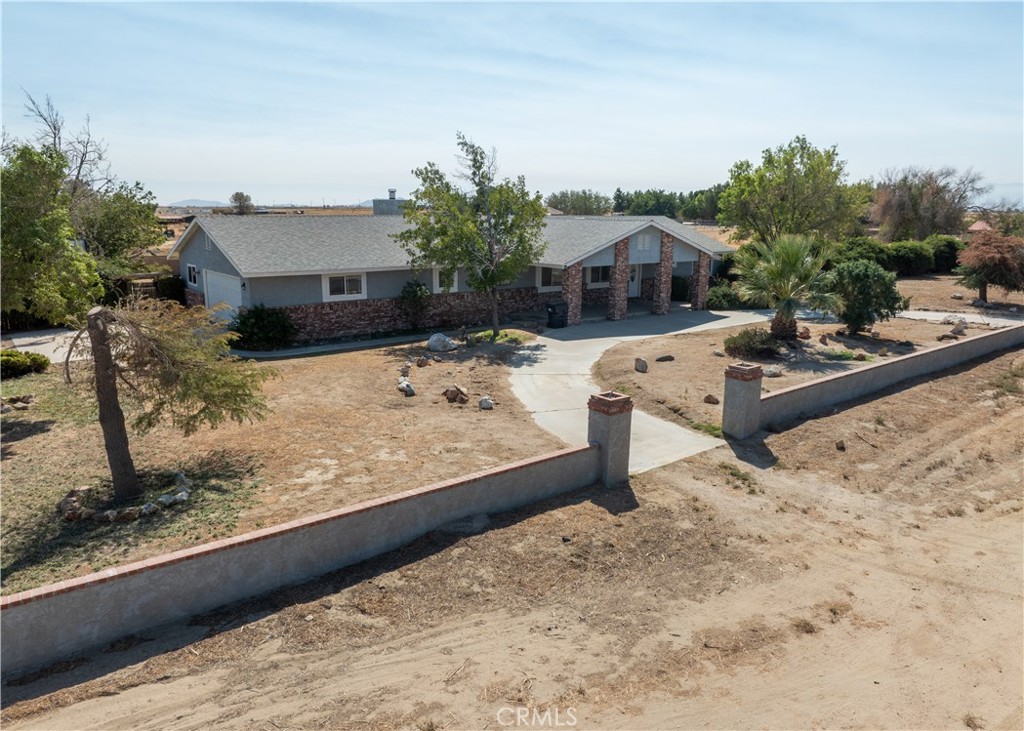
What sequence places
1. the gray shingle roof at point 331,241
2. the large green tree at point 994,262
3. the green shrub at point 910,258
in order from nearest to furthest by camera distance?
the gray shingle roof at point 331,241
the large green tree at point 994,262
the green shrub at point 910,258

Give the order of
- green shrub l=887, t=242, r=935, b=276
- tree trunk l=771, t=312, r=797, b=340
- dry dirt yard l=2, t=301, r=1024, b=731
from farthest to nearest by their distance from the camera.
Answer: green shrub l=887, t=242, r=935, b=276, tree trunk l=771, t=312, r=797, b=340, dry dirt yard l=2, t=301, r=1024, b=731

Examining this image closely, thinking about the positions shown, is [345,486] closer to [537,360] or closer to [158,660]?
[158,660]

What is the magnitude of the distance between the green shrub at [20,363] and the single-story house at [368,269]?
6.04m

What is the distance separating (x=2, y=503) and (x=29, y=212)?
Answer: 6.13 meters

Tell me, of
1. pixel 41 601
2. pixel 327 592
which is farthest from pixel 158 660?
pixel 327 592

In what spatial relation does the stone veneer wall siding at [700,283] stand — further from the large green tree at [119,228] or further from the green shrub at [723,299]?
the large green tree at [119,228]

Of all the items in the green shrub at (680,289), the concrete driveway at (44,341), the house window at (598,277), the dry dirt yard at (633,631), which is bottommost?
the dry dirt yard at (633,631)

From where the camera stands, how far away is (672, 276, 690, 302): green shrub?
108ft

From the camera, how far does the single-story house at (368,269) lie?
23016mm

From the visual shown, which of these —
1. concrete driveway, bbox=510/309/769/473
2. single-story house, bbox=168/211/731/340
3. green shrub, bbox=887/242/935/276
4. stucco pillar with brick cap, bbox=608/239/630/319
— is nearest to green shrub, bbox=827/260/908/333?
concrete driveway, bbox=510/309/769/473

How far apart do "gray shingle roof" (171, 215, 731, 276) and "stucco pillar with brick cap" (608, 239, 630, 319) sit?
606 millimetres

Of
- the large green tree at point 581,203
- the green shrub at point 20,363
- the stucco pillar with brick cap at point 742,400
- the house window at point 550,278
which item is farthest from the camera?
the large green tree at point 581,203

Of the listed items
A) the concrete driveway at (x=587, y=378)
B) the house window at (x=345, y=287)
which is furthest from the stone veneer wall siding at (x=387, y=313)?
the concrete driveway at (x=587, y=378)

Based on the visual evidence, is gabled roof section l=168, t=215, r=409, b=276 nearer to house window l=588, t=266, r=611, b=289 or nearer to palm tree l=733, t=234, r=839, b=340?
house window l=588, t=266, r=611, b=289
